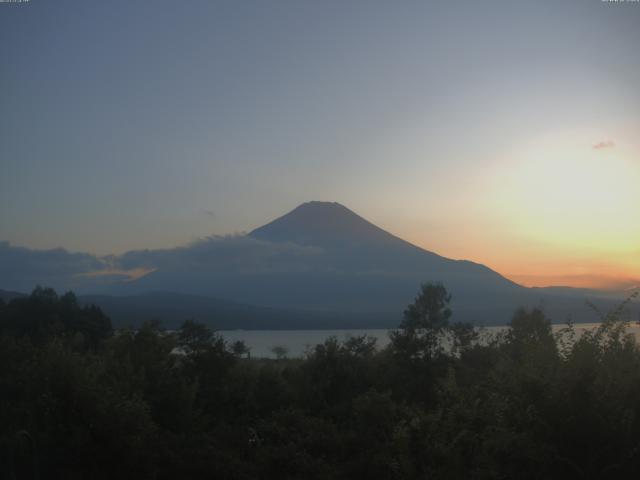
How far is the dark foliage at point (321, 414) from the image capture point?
7.04 m

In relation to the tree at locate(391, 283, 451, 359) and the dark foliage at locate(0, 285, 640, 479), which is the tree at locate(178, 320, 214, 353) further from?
the tree at locate(391, 283, 451, 359)

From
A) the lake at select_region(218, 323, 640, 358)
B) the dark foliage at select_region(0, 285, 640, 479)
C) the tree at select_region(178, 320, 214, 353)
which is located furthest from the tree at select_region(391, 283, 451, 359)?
the tree at select_region(178, 320, 214, 353)

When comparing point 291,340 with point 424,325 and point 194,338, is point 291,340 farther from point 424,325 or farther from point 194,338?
point 194,338

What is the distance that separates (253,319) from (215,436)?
125 meters

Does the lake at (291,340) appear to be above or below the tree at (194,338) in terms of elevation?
below

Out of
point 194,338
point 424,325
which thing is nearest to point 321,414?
point 194,338

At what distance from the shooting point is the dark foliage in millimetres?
7035

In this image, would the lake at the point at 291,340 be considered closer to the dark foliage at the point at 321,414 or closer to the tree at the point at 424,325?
the tree at the point at 424,325

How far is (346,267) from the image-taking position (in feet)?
612

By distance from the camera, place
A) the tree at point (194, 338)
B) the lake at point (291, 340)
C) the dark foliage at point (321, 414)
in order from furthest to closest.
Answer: the lake at point (291, 340) < the tree at point (194, 338) < the dark foliage at point (321, 414)

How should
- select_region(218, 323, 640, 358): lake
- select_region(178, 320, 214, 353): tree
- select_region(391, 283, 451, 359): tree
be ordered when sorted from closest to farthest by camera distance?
select_region(178, 320, 214, 353): tree
select_region(391, 283, 451, 359): tree
select_region(218, 323, 640, 358): lake

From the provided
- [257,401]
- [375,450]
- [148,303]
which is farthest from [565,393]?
[148,303]

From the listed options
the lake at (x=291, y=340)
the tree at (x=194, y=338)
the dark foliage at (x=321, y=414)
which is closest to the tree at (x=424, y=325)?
the lake at (x=291, y=340)

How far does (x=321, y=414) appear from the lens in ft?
58.3
